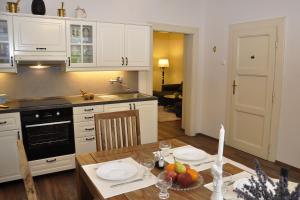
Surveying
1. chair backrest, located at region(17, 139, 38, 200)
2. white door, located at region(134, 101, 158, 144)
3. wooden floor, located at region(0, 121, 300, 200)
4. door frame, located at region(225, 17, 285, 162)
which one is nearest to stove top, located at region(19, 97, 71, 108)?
wooden floor, located at region(0, 121, 300, 200)

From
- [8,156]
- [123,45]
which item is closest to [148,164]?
[8,156]

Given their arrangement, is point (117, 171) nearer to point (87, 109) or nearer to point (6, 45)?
point (87, 109)

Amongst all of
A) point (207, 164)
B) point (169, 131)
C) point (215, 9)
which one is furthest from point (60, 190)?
point (215, 9)

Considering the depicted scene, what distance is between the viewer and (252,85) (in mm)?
3895

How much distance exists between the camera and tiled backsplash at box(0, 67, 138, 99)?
330 centimetres

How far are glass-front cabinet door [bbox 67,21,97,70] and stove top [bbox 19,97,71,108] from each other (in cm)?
49

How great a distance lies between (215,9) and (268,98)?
6.24 feet

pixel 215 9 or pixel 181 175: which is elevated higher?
pixel 215 9

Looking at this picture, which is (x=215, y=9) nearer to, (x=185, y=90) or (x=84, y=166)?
(x=185, y=90)

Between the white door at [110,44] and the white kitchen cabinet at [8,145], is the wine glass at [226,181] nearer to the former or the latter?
the white kitchen cabinet at [8,145]

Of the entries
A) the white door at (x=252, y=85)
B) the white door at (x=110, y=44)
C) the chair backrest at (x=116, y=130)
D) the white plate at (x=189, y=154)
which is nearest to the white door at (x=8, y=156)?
the chair backrest at (x=116, y=130)

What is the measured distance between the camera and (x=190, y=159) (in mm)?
1723

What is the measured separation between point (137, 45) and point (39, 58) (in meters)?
1.42

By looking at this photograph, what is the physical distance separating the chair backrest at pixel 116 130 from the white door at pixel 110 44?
1550 millimetres
